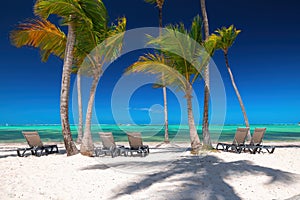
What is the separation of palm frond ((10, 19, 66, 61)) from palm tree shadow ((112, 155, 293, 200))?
6326mm

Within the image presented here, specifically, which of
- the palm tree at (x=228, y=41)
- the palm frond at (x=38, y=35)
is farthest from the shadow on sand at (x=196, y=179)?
the palm tree at (x=228, y=41)

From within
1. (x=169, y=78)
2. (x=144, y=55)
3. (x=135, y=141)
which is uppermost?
(x=144, y=55)

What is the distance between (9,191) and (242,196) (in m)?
4.18

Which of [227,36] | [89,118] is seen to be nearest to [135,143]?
[89,118]

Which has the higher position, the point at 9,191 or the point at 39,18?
the point at 39,18

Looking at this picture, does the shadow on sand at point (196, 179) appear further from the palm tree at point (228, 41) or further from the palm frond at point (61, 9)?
the palm tree at point (228, 41)

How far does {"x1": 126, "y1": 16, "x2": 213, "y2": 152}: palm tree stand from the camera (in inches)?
336

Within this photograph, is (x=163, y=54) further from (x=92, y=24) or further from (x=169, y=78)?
(x=92, y=24)

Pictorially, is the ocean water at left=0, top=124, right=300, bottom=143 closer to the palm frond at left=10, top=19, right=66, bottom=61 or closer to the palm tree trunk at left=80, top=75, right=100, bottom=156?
the palm tree trunk at left=80, top=75, right=100, bottom=156

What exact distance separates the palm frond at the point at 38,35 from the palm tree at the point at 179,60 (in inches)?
123

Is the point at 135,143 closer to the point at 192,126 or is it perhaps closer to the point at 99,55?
the point at 192,126

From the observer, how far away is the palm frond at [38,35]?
852 cm

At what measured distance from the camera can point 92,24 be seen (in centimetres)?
826

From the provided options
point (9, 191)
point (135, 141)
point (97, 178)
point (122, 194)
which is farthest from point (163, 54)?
point (9, 191)
